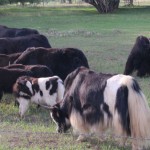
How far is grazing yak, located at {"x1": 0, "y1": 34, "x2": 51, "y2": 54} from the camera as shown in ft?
49.2

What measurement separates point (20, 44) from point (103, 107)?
8.35 metres

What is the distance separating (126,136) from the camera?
274 inches

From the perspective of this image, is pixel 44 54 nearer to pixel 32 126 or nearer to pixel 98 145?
pixel 32 126

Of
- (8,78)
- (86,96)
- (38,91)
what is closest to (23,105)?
(38,91)

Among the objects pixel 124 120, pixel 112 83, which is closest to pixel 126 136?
pixel 124 120

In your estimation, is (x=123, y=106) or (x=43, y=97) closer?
(x=123, y=106)

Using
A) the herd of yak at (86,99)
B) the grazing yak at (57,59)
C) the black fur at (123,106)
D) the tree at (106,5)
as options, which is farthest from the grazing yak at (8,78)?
the tree at (106,5)

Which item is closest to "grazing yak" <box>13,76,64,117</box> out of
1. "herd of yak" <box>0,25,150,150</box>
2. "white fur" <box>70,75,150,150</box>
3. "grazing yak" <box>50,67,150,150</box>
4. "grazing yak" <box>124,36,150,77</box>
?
→ "herd of yak" <box>0,25,150,150</box>

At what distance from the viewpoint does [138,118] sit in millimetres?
6781

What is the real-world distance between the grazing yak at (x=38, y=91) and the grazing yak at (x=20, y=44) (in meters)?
5.22

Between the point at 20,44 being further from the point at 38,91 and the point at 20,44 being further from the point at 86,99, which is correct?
the point at 86,99

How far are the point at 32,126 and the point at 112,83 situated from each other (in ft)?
7.19

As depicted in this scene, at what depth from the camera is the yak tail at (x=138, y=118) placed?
6.79m

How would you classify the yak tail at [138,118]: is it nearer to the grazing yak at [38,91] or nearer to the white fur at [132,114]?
the white fur at [132,114]
